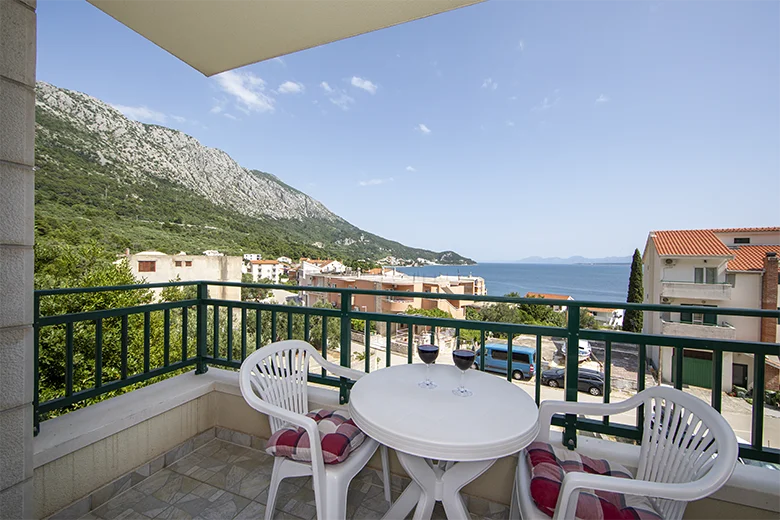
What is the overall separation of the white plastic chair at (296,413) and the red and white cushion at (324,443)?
3cm

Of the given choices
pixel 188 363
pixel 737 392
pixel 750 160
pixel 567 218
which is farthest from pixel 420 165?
pixel 188 363

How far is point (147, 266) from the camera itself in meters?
19.0

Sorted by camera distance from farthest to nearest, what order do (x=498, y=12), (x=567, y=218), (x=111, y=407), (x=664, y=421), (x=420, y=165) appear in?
(x=567, y=218)
(x=420, y=165)
(x=498, y=12)
(x=111, y=407)
(x=664, y=421)

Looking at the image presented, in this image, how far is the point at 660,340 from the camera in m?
1.57

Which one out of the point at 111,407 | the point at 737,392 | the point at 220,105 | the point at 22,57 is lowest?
the point at 737,392

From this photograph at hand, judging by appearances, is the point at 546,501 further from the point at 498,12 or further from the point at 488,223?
the point at 488,223

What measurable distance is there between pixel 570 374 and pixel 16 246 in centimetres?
231

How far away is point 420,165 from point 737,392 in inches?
1419

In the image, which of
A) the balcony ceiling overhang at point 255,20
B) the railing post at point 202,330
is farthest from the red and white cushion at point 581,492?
the railing post at point 202,330

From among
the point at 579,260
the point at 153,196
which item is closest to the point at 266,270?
the point at 153,196

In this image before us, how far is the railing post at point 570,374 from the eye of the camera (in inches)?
64.6

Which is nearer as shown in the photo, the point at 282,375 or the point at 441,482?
the point at 441,482

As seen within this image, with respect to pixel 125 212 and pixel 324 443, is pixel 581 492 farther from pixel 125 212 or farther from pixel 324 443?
pixel 125 212

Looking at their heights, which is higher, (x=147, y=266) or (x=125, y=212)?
(x=125, y=212)
